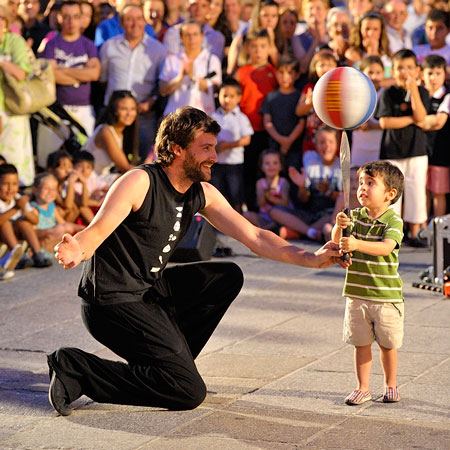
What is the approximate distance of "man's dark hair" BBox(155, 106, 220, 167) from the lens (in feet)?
16.5

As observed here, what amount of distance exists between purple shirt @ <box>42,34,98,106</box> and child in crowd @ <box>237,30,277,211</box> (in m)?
1.52

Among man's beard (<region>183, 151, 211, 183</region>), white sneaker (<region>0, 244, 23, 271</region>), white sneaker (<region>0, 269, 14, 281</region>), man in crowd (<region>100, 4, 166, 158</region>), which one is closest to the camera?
man's beard (<region>183, 151, 211, 183</region>)

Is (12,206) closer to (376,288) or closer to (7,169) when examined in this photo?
(7,169)

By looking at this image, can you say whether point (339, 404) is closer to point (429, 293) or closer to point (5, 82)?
point (429, 293)

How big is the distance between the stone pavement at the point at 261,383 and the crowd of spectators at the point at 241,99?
79.3 inches

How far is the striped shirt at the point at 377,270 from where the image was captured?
16.2ft

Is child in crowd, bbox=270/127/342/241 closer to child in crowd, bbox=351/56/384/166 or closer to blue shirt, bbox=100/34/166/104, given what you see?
child in crowd, bbox=351/56/384/166

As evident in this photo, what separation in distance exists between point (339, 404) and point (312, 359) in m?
0.87

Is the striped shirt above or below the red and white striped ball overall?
below

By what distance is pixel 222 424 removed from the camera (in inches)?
183

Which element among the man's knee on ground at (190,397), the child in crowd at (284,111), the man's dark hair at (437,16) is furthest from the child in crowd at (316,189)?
the man's knee on ground at (190,397)

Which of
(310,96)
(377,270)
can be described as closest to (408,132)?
(310,96)

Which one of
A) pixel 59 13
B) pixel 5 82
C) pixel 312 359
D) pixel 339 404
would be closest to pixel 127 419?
pixel 339 404

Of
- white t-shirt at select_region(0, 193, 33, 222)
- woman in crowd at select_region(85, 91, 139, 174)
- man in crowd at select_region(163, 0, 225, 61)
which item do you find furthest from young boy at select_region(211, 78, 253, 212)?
white t-shirt at select_region(0, 193, 33, 222)
